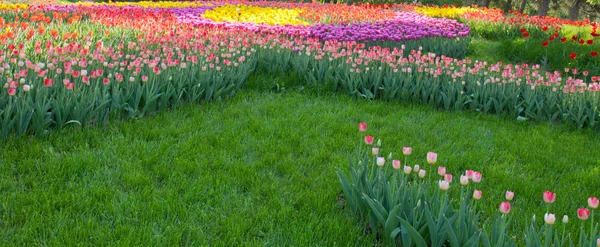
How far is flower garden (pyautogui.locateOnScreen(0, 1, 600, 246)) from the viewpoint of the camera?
2.22 metres

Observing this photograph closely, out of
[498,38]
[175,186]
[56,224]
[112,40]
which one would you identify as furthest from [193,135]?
[498,38]

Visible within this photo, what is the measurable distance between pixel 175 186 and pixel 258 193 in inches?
19.4

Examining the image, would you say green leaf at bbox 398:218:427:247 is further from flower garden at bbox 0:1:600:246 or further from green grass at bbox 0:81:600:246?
green grass at bbox 0:81:600:246

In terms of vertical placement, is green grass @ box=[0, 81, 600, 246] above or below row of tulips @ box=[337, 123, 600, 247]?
below

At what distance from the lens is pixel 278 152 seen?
3.38 m

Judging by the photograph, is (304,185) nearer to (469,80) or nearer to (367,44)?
(469,80)

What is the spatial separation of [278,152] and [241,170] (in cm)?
43

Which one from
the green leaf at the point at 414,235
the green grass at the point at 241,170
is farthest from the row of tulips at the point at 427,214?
the green grass at the point at 241,170

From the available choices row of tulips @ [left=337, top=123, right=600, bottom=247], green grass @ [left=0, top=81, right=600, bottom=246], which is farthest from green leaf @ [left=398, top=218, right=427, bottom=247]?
green grass @ [left=0, top=81, right=600, bottom=246]

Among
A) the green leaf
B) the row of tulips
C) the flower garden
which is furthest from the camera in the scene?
the flower garden

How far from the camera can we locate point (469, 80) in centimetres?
500

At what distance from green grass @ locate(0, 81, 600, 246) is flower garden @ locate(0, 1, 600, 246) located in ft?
0.04

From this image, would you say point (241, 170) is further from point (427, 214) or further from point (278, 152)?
point (427, 214)

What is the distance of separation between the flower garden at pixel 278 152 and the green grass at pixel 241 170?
0.04 feet
